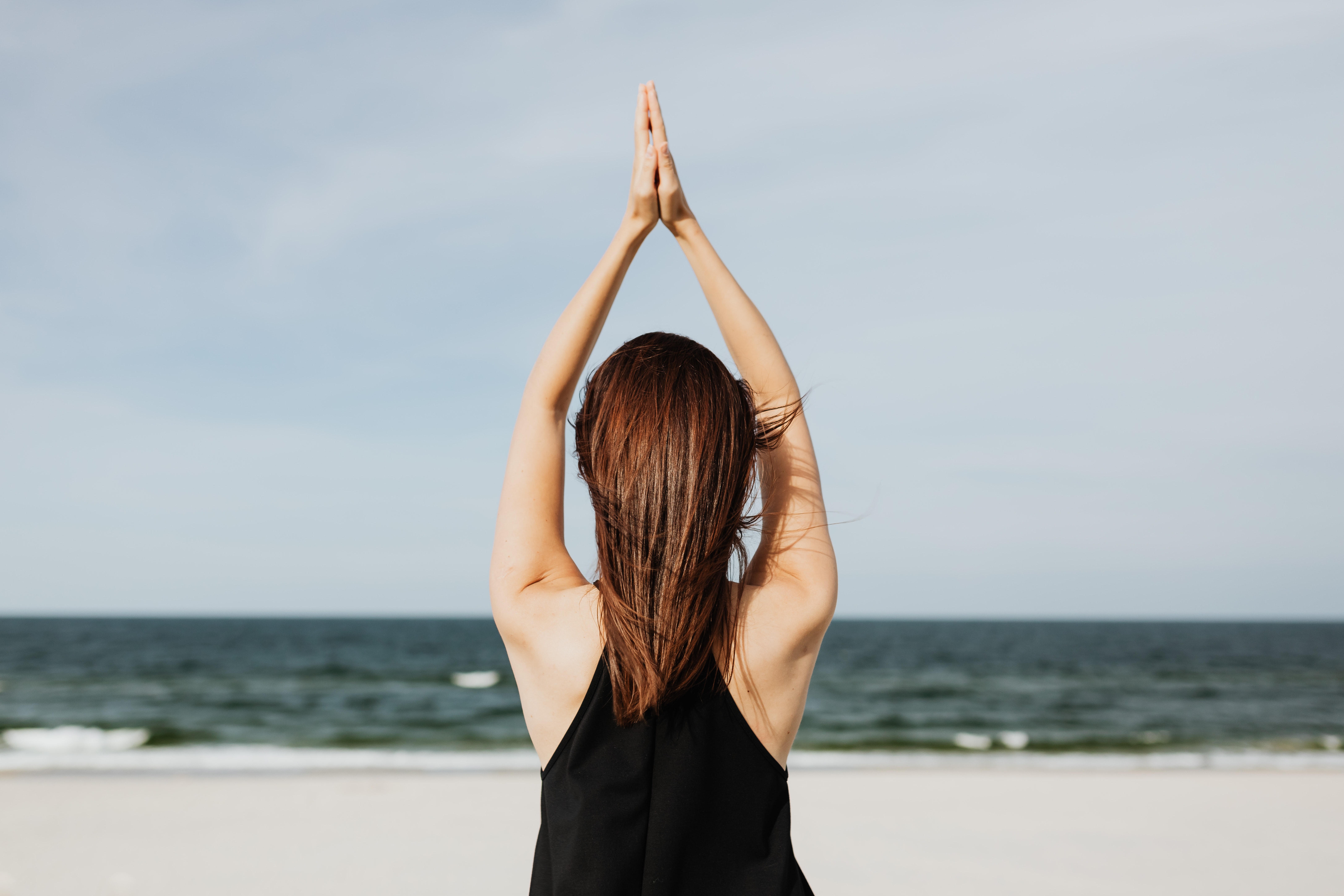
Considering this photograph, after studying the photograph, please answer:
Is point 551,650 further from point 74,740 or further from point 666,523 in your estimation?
point 74,740

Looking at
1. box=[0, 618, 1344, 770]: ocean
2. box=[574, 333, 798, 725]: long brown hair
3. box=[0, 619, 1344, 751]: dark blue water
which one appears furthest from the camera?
box=[0, 619, 1344, 751]: dark blue water

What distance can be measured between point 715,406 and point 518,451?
370 mm

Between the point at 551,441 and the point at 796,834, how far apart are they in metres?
6.64

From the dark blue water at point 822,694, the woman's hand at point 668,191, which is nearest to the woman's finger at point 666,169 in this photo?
the woman's hand at point 668,191

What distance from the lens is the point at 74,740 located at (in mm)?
14641

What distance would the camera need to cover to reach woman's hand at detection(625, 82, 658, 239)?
1.54 meters

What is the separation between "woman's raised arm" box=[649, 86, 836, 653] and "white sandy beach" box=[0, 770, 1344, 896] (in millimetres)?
5253

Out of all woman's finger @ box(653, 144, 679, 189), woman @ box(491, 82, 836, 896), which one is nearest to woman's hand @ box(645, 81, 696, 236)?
woman's finger @ box(653, 144, 679, 189)

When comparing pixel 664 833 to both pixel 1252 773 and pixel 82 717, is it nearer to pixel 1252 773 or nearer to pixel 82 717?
pixel 1252 773

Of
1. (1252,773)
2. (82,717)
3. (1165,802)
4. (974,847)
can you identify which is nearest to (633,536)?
(974,847)

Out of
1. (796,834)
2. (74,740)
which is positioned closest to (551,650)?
(796,834)

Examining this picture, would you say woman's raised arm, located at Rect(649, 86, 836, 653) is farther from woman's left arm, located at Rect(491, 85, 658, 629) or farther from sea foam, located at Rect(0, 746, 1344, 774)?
sea foam, located at Rect(0, 746, 1344, 774)

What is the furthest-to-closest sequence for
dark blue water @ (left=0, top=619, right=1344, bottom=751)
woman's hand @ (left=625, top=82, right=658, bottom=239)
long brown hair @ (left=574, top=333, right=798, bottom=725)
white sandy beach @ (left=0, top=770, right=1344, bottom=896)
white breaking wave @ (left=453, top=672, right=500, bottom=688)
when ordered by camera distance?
white breaking wave @ (left=453, top=672, right=500, bottom=688)
dark blue water @ (left=0, top=619, right=1344, bottom=751)
white sandy beach @ (left=0, top=770, right=1344, bottom=896)
woman's hand @ (left=625, top=82, right=658, bottom=239)
long brown hair @ (left=574, top=333, right=798, bottom=725)

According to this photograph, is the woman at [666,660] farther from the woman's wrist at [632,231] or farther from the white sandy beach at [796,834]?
the white sandy beach at [796,834]
